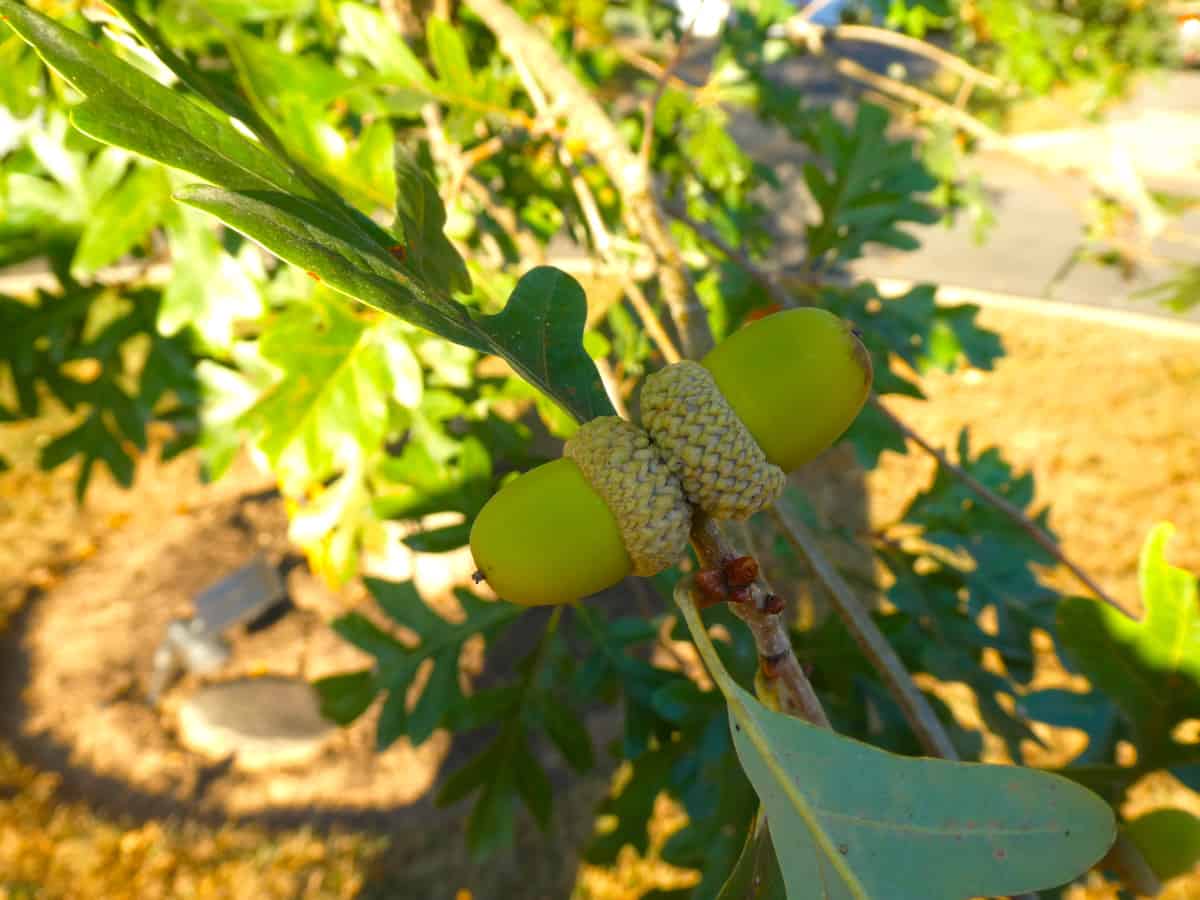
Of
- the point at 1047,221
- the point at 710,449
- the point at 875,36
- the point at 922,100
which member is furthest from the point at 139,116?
the point at 1047,221

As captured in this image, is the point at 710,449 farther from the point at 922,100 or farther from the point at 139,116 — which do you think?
the point at 922,100

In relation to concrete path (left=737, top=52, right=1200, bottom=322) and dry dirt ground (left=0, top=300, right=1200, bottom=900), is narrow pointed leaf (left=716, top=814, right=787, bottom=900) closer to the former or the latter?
dry dirt ground (left=0, top=300, right=1200, bottom=900)

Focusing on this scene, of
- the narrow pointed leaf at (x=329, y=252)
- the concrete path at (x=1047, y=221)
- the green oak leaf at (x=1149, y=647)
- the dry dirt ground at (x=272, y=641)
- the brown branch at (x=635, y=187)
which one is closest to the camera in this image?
the narrow pointed leaf at (x=329, y=252)

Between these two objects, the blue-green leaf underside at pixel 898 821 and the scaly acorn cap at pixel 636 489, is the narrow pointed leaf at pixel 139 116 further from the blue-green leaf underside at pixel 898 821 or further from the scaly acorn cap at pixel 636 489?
the blue-green leaf underside at pixel 898 821

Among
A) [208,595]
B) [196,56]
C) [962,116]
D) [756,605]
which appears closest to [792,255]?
[962,116]

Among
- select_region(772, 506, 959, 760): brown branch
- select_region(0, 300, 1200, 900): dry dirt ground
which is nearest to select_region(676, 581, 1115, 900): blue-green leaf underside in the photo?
select_region(772, 506, 959, 760): brown branch

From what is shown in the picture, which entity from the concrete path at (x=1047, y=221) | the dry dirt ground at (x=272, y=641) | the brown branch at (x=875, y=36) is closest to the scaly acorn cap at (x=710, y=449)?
the dry dirt ground at (x=272, y=641)
